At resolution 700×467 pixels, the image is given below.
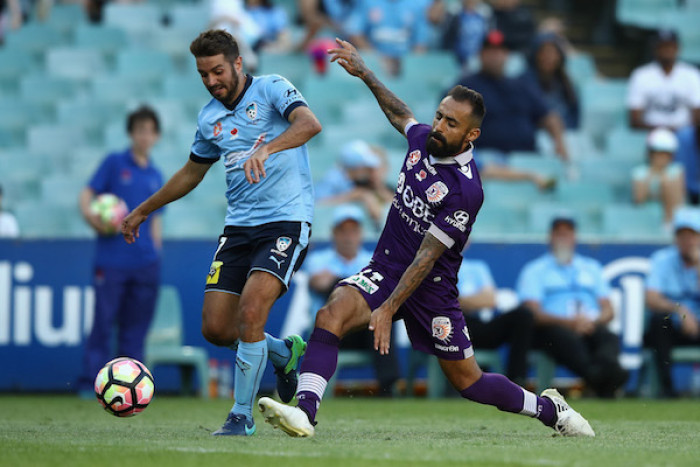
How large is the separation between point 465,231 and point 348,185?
640 centimetres

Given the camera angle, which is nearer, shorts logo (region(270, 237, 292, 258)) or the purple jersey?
the purple jersey

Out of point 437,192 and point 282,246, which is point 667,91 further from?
point 282,246

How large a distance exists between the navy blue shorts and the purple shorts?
40cm

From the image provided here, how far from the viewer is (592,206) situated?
1452cm

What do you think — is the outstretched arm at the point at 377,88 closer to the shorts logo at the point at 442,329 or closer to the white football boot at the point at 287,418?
the shorts logo at the point at 442,329

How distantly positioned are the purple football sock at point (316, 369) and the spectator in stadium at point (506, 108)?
7478mm

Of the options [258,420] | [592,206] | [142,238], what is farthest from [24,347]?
[592,206]

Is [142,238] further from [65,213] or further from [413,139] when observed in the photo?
[413,139]

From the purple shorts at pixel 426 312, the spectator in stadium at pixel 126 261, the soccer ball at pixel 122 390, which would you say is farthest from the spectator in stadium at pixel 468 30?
the soccer ball at pixel 122 390

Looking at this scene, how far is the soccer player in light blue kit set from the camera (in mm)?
7250

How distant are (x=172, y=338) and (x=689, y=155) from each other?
22.5 ft

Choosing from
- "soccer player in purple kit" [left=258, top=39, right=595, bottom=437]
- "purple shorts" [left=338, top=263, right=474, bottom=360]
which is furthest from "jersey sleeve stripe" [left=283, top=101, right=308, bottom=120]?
"purple shorts" [left=338, top=263, right=474, bottom=360]

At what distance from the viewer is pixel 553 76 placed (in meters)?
15.3

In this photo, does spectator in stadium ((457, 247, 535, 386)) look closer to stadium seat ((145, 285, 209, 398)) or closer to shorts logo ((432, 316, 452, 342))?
stadium seat ((145, 285, 209, 398))
